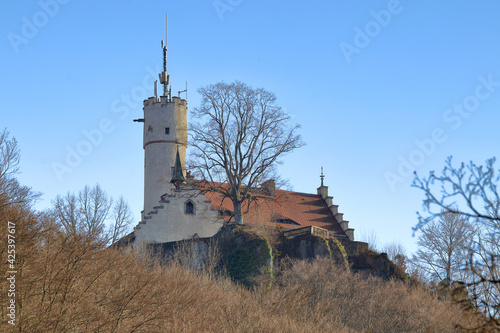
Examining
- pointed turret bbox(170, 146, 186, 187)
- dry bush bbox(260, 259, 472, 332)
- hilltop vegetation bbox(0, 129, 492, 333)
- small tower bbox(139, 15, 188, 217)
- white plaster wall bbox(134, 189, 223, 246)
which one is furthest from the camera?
small tower bbox(139, 15, 188, 217)

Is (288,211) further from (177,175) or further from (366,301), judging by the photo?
(366,301)

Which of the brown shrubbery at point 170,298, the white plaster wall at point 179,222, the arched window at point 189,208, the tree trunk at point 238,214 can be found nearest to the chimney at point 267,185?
the tree trunk at point 238,214

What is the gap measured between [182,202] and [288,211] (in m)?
9.37

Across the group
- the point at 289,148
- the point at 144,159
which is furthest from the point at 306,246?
the point at 144,159

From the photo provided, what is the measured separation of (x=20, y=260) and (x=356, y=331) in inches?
755

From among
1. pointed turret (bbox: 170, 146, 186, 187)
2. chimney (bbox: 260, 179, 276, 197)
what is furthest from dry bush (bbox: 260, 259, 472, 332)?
pointed turret (bbox: 170, 146, 186, 187)

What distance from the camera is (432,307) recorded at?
124ft

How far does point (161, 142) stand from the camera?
157ft

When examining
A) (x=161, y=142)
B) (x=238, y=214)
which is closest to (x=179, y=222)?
(x=238, y=214)

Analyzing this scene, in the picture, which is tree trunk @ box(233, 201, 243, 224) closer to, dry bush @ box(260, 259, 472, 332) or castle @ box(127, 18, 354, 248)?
castle @ box(127, 18, 354, 248)

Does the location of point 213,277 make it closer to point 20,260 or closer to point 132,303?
point 132,303

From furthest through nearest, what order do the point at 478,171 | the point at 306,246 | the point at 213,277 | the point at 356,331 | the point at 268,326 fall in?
1. the point at 306,246
2. the point at 213,277
3. the point at 356,331
4. the point at 268,326
5. the point at 478,171

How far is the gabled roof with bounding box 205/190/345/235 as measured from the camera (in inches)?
1801

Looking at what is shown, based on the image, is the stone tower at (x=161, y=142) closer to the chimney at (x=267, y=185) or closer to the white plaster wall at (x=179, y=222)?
the white plaster wall at (x=179, y=222)
